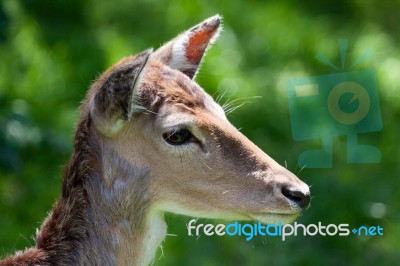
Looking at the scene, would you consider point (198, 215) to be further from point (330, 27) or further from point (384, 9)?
point (384, 9)

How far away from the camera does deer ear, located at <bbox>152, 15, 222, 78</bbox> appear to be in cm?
546

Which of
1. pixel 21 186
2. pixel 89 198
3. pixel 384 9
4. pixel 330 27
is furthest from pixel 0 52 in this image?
pixel 89 198

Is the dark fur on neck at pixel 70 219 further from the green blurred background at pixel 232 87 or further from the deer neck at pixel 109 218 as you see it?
the green blurred background at pixel 232 87

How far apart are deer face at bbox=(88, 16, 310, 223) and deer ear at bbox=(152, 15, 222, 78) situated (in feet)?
1.52

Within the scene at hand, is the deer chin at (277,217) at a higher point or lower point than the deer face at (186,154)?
lower

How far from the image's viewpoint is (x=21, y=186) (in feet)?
28.5

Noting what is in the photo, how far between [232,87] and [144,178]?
13.7ft
